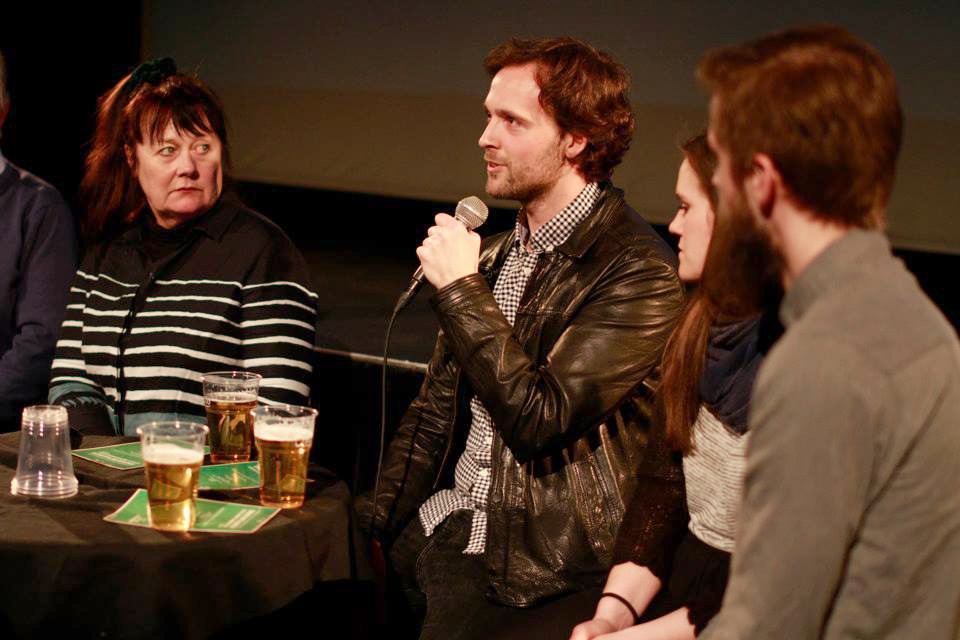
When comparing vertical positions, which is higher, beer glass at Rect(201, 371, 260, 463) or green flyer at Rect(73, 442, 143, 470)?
beer glass at Rect(201, 371, 260, 463)

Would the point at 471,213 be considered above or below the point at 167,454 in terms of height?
above

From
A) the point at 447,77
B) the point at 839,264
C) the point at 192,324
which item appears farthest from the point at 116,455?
the point at 447,77

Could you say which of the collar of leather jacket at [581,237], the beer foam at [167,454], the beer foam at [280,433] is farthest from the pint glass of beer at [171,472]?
the collar of leather jacket at [581,237]

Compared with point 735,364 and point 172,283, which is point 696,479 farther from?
point 172,283

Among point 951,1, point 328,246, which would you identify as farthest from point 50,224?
point 951,1

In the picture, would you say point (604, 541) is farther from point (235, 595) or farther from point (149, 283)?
point (149, 283)

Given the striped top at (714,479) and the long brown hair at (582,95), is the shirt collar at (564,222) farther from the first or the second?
the striped top at (714,479)

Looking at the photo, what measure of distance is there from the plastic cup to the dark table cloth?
28 mm

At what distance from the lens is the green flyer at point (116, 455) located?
1885mm

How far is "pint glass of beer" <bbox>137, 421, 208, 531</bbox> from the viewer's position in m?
1.56

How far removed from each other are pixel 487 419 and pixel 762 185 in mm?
1220

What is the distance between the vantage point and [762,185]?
1.02 metres

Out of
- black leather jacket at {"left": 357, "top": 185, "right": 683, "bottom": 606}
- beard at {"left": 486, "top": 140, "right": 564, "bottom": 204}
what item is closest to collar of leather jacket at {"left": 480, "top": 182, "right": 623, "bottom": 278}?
black leather jacket at {"left": 357, "top": 185, "right": 683, "bottom": 606}

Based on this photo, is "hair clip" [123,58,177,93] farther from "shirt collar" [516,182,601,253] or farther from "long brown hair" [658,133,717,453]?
"long brown hair" [658,133,717,453]
